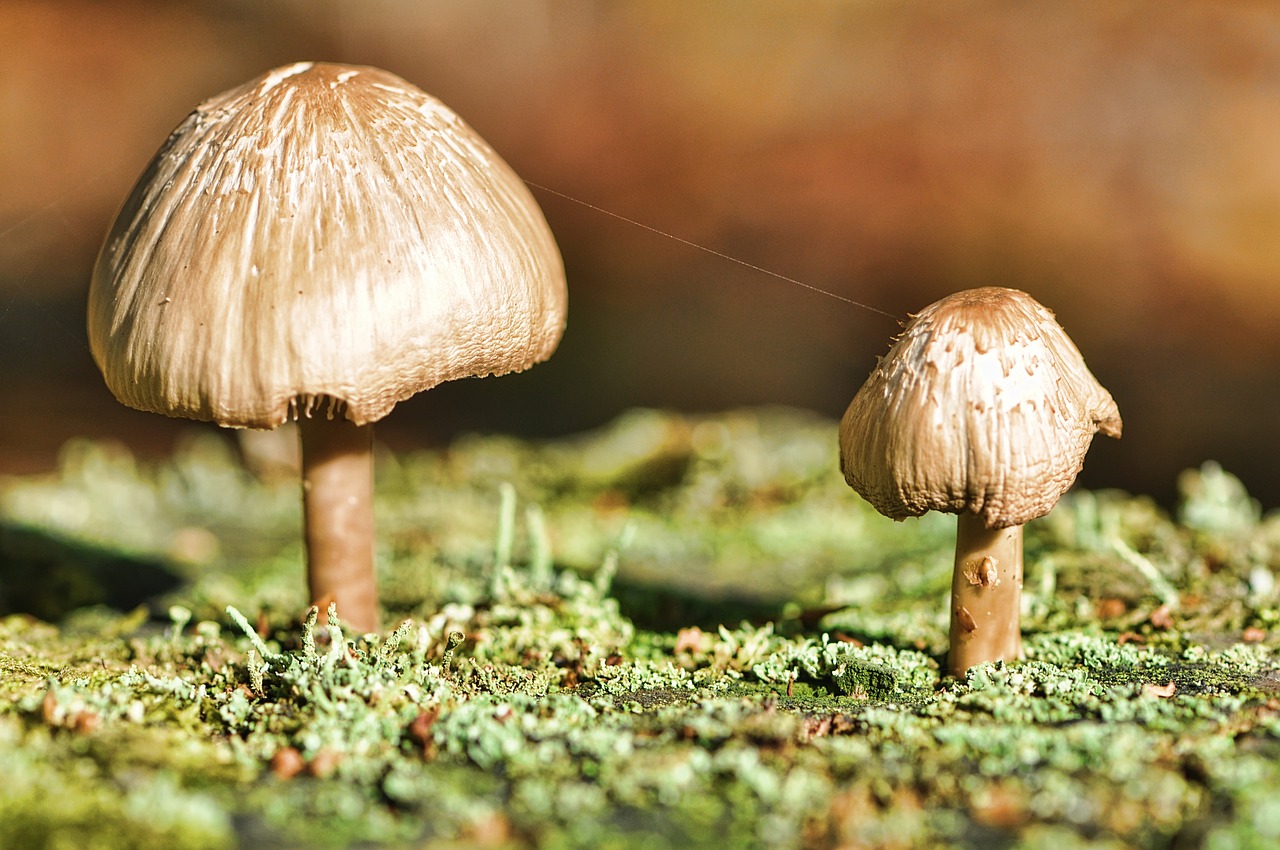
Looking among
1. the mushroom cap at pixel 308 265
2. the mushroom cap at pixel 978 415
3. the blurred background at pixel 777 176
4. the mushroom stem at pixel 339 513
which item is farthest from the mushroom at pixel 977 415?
the blurred background at pixel 777 176

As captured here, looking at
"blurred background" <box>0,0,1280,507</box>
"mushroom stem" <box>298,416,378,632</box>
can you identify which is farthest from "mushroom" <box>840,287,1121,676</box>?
"blurred background" <box>0,0,1280,507</box>

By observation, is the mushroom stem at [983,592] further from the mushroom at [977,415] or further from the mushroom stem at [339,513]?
the mushroom stem at [339,513]

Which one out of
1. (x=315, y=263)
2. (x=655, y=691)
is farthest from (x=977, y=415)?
(x=315, y=263)

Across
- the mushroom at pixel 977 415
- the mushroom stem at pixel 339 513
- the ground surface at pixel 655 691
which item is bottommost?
the ground surface at pixel 655 691

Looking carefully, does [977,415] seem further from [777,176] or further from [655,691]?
[777,176]

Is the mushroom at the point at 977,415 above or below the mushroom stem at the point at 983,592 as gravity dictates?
above

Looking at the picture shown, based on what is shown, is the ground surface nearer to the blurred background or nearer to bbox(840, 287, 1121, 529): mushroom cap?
bbox(840, 287, 1121, 529): mushroom cap

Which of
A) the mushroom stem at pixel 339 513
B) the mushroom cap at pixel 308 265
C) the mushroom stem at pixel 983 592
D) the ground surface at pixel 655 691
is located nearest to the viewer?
the ground surface at pixel 655 691
